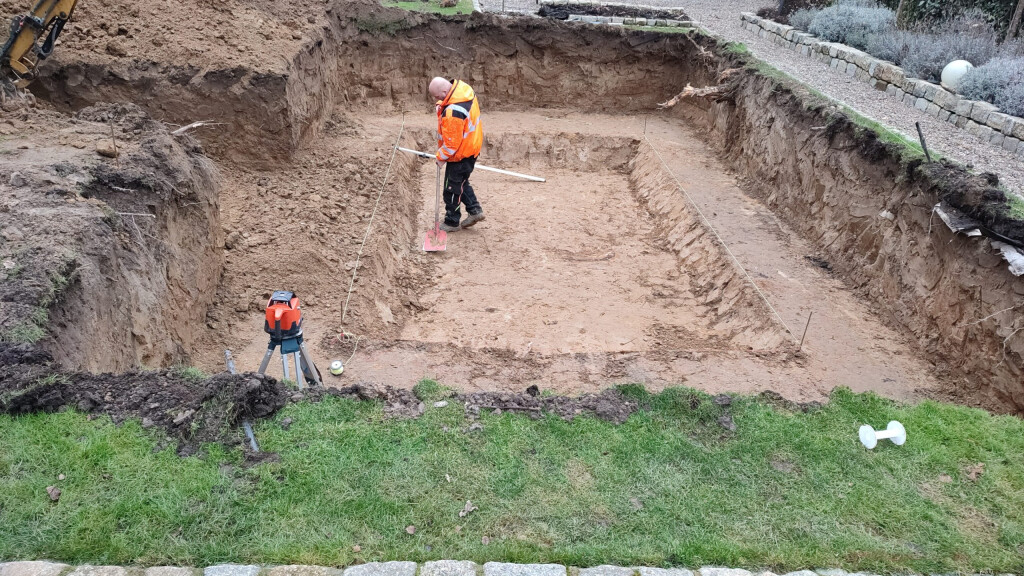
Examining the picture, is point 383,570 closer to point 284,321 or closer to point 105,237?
point 284,321

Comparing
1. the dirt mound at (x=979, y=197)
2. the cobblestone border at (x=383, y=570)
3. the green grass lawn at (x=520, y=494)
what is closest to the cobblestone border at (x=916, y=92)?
the dirt mound at (x=979, y=197)

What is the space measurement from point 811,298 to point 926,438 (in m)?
3.07

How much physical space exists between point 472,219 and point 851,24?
9.57 m

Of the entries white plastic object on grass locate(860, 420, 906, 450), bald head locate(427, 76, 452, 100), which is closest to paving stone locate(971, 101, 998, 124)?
white plastic object on grass locate(860, 420, 906, 450)

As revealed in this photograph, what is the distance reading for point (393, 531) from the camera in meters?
3.35

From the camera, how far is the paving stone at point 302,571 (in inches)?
120

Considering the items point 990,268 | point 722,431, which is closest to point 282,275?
point 722,431

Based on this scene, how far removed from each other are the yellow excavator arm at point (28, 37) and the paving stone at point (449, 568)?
25.2ft

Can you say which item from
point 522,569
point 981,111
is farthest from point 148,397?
point 981,111

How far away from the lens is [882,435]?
422 centimetres

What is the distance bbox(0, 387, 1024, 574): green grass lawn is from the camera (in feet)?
10.6

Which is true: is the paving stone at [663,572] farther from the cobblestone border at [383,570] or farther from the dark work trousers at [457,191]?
the dark work trousers at [457,191]

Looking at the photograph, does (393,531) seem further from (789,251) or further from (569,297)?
(789,251)

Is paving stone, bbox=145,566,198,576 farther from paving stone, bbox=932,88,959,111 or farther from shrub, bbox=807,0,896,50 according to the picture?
shrub, bbox=807,0,896,50
